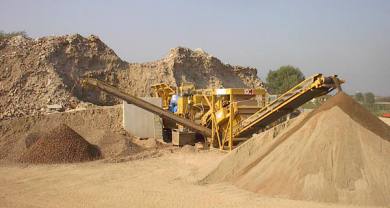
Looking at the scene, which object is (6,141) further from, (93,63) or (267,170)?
(93,63)

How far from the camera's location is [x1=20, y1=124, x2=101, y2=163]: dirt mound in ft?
43.9

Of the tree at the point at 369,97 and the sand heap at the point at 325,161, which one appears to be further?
the tree at the point at 369,97

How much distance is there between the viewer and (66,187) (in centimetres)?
984

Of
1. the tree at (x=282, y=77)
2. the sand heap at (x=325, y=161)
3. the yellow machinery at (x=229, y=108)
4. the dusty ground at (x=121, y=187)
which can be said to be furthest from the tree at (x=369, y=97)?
the sand heap at (x=325, y=161)

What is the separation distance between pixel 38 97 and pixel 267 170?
65.4ft

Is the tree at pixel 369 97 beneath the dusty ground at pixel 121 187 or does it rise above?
above

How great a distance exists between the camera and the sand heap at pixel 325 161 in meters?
7.78

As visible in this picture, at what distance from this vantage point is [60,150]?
13.6 meters

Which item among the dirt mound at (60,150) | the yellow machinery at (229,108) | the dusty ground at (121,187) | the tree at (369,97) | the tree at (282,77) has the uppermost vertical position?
the tree at (282,77)

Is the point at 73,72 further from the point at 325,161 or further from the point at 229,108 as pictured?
the point at 325,161

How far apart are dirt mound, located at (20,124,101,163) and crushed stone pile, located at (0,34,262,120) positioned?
705cm

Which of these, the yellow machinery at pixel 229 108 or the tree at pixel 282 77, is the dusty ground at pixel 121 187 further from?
the tree at pixel 282 77

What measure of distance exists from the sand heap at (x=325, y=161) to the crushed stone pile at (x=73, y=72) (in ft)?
47.0

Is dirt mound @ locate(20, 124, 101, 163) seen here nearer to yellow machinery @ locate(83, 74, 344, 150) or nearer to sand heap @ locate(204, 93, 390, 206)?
yellow machinery @ locate(83, 74, 344, 150)
